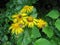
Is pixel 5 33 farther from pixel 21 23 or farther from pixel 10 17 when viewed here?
pixel 21 23

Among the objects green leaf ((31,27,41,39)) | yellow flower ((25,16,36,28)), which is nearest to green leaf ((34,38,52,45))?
green leaf ((31,27,41,39))

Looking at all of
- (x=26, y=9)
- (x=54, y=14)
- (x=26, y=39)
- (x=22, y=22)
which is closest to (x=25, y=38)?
(x=26, y=39)

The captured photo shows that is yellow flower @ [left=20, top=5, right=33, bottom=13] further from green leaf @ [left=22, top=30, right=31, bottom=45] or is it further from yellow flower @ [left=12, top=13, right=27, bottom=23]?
green leaf @ [left=22, top=30, right=31, bottom=45]

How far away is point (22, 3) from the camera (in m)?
2.31

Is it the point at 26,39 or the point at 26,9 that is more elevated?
the point at 26,9

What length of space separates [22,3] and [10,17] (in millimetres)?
207

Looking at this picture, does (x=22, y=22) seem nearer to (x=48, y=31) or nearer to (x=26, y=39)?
(x=26, y=39)

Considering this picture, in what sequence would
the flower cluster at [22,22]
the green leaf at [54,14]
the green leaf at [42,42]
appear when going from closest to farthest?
the flower cluster at [22,22] → the green leaf at [42,42] → the green leaf at [54,14]

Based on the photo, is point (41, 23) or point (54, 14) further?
point (54, 14)

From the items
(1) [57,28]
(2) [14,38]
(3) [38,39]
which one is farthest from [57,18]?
(2) [14,38]

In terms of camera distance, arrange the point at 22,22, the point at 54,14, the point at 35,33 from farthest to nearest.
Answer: the point at 54,14 < the point at 35,33 < the point at 22,22

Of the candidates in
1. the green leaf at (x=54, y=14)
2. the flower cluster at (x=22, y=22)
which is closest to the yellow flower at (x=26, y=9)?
the flower cluster at (x=22, y=22)

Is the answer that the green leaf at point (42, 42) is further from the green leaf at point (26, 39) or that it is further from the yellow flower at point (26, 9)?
the yellow flower at point (26, 9)

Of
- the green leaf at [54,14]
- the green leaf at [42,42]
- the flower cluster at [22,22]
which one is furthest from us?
the green leaf at [54,14]
